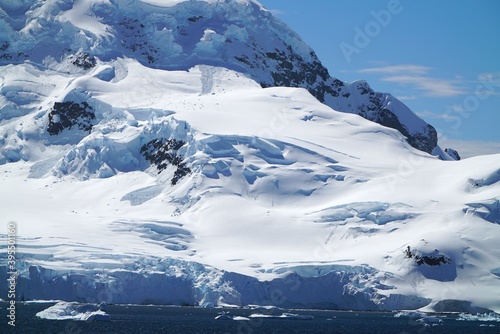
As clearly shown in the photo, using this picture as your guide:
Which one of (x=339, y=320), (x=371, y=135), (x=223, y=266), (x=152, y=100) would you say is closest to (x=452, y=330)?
(x=339, y=320)

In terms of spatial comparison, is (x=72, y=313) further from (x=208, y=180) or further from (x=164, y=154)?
(x=164, y=154)

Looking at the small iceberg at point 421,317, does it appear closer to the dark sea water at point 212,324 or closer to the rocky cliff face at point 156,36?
the dark sea water at point 212,324

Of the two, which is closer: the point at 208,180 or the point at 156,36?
the point at 208,180

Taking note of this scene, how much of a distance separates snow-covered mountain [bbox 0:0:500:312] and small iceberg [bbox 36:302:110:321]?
10746 millimetres

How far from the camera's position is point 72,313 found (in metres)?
81.5

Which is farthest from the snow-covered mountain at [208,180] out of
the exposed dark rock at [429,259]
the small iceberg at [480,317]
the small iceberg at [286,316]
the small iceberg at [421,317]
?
the small iceberg at [286,316]

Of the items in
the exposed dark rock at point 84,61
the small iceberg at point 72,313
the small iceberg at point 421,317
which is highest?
the exposed dark rock at point 84,61

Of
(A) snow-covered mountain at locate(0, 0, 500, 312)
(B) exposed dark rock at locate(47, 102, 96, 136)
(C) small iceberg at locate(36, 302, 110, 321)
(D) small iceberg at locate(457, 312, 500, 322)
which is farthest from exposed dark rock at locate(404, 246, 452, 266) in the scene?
(B) exposed dark rock at locate(47, 102, 96, 136)

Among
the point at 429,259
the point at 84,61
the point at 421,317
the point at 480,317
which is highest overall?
the point at 84,61

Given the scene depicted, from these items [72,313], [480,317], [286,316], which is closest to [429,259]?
[480,317]

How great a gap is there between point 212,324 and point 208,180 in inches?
1494

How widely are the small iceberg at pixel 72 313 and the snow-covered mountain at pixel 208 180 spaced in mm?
10746

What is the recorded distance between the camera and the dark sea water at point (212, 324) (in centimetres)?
7681

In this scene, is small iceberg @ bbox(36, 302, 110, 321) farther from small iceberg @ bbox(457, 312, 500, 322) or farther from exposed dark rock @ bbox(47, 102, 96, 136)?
exposed dark rock @ bbox(47, 102, 96, 136)
